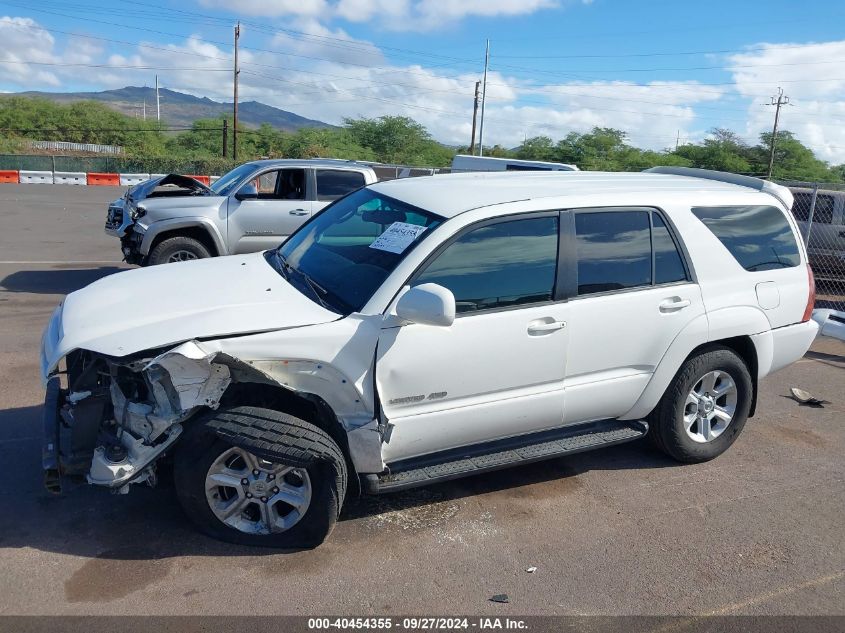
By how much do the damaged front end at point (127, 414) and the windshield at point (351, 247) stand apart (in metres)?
0.79

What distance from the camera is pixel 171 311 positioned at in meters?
3.69

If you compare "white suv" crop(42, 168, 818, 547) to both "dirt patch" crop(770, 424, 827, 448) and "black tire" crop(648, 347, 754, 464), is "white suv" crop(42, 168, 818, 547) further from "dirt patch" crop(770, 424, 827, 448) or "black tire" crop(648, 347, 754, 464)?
"dirt patch" crop(770, 424, 827, 448)

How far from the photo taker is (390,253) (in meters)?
3.98

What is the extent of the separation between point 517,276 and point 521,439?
951 mm

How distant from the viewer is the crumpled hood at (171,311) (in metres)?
3.45

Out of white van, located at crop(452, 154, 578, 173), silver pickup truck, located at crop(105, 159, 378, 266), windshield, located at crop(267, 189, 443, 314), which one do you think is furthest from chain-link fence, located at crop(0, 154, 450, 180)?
windshield, located at crop(267, 189, 443, 314)

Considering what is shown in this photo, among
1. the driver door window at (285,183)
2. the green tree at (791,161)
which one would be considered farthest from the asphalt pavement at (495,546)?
the green tree at (791,161)

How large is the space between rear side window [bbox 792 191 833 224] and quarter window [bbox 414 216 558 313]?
30.9 ft

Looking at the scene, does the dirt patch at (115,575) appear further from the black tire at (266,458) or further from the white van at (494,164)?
the white van at (494,164)

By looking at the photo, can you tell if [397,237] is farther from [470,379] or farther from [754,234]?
[754,234]

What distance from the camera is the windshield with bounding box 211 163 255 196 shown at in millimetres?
9945

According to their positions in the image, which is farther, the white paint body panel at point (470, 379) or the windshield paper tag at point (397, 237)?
the windshield paper tag at point (397, 237)

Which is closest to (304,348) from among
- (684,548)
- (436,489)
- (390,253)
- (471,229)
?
(390,253)

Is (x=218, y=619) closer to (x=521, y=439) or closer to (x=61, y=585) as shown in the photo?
(x=61, y=585)
